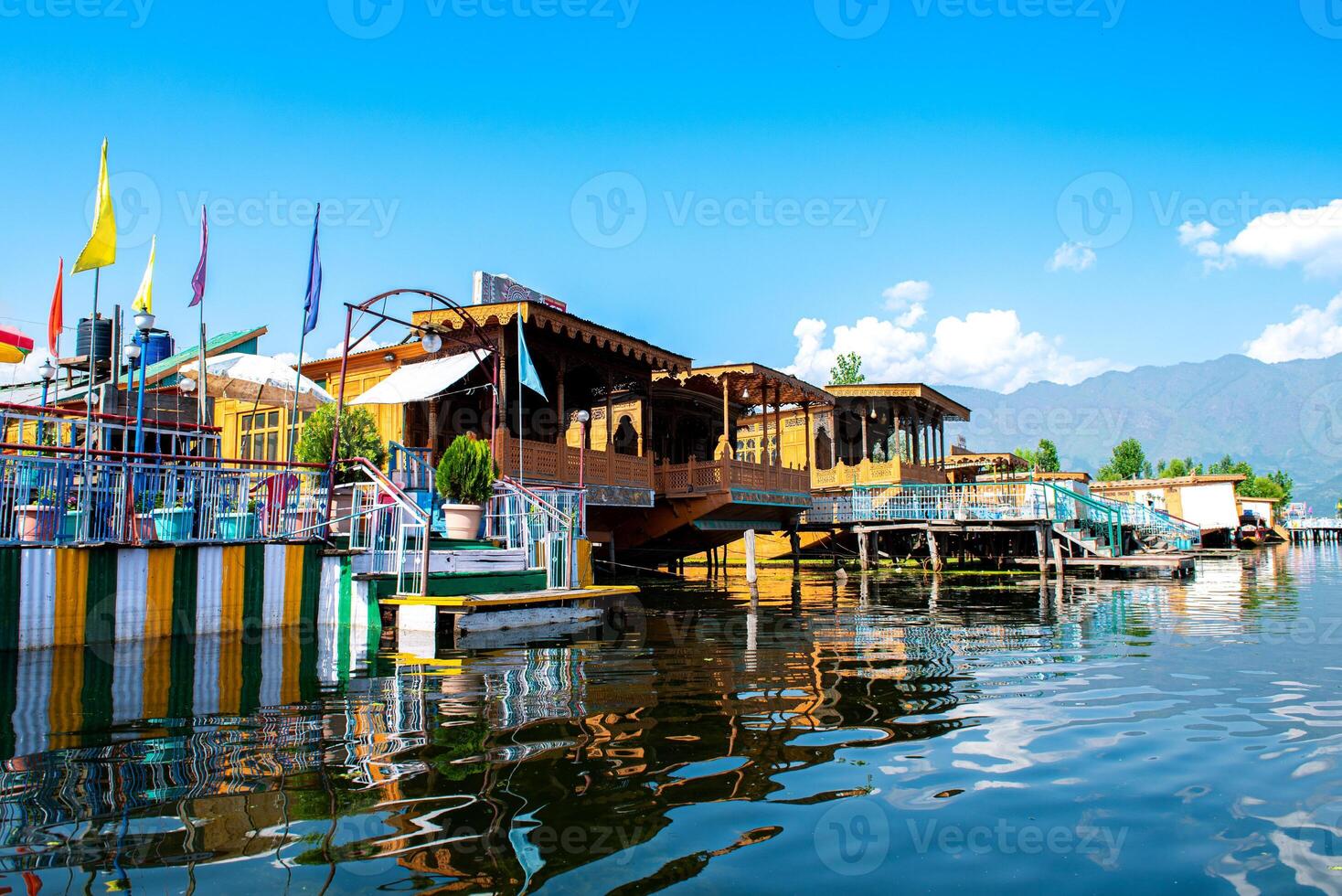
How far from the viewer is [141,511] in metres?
10.2

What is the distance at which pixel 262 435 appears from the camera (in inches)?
838

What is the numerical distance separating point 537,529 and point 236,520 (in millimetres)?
4720

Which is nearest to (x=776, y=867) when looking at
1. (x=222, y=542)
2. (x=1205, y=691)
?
(x=1205, y=691)

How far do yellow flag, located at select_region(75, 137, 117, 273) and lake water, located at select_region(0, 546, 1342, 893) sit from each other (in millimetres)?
5929

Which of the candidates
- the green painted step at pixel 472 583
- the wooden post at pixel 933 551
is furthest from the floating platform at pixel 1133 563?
the green painted step at pixel 472 583

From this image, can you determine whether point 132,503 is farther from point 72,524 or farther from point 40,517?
point 40,517

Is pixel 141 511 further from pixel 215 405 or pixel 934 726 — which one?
pixel 215 405

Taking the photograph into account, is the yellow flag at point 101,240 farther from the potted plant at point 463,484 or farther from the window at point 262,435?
the window at point 262,435

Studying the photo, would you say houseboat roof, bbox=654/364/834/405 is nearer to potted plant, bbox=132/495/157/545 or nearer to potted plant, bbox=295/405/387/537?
potted plant, bbox=295/405/387/537

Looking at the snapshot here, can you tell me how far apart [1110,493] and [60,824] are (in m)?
59.4

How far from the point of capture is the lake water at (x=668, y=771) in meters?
3.68

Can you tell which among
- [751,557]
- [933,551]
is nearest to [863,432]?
[933,551]

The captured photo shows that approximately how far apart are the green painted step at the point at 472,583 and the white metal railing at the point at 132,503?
1.19 meters

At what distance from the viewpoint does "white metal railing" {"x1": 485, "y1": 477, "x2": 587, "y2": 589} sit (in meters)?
13.8
